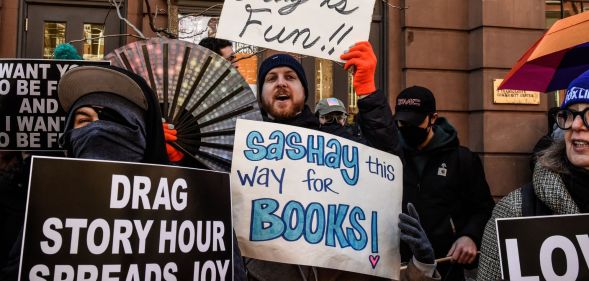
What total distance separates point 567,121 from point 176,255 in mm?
1491

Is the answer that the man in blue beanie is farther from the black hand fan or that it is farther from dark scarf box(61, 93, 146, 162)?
dark scarf box(61, 93, 146, 162)

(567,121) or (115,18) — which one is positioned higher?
(115,18)

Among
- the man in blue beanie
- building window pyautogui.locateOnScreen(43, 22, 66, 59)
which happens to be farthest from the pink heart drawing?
building window pyautogui.locateOnScreen(43, 22, 66, 59)

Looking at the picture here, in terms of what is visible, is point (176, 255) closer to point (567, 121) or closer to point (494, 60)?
point (567, 121)

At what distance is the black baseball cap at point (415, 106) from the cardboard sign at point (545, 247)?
1571 millimetres

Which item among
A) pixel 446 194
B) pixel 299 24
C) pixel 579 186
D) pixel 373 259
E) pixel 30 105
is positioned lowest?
pixel 373 259

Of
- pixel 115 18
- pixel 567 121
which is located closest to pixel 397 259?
pixel 567 121

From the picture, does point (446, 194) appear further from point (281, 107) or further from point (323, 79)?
point (323, 79)

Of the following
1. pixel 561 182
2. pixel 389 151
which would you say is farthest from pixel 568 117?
pixel 389 151

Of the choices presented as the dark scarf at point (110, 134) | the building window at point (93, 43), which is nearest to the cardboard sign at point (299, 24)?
the dark scarf at point (110, 134)

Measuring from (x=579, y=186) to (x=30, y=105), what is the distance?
2.49 meters

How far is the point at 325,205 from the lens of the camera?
2.29 m

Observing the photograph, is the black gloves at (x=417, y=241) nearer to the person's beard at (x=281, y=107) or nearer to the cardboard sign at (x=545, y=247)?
the cardboard sign at (x=545, y=247)

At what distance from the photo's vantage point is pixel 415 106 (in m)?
3.61
